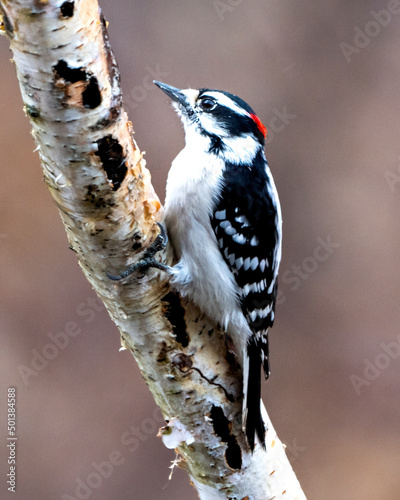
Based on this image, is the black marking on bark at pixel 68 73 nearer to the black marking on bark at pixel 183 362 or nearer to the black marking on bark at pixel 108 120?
the black marking on bark at pixel 108 120

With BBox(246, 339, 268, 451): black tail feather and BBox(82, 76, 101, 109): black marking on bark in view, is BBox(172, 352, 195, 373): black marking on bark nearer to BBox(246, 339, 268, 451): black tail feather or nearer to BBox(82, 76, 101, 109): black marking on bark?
BBox(246, 339, 268, 451): black tail feather

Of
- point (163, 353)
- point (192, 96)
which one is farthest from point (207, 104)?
point (163, 353)

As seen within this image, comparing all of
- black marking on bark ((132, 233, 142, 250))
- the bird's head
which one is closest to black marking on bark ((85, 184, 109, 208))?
black marking on bark ((132, 233, 142, 250))

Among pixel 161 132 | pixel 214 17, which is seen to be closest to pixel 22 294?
pixel 161 132

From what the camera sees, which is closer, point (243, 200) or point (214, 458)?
point (214, 458)

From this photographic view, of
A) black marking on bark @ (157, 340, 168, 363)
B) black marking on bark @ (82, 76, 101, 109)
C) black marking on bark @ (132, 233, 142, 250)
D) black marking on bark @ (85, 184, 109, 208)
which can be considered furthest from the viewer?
black marking on bark @ (157, 340, 168, 363)

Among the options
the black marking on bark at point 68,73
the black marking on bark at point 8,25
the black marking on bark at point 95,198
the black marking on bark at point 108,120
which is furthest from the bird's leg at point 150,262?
the black marking on bark at point 8,25

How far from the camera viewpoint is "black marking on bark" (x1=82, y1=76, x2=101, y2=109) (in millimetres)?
1340

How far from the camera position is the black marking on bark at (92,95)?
Result: 4.40 ft

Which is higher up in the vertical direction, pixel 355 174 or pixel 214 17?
pixel 214 17

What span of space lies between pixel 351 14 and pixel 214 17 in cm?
100

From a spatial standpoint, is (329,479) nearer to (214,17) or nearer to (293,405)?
(293,405)

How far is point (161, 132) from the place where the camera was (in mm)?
3900

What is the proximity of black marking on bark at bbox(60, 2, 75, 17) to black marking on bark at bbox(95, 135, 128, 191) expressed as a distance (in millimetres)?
312
